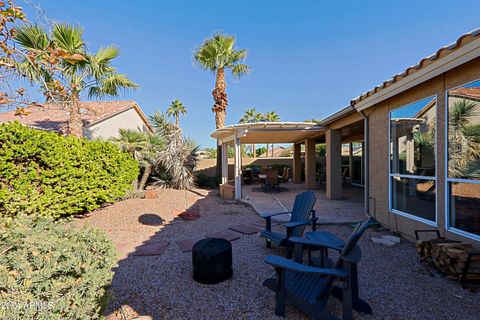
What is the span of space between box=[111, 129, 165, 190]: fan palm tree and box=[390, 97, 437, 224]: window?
32.6 feet

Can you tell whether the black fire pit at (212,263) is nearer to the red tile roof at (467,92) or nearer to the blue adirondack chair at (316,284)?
the blue adirondack chair at (316,284)

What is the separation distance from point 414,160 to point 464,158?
101cm

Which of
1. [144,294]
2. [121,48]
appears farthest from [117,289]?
[121,48]

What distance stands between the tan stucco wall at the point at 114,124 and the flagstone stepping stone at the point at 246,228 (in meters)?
10.6

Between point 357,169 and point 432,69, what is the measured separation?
35.6 ft

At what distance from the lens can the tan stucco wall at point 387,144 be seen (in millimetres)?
3569

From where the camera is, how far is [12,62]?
7.52 ft

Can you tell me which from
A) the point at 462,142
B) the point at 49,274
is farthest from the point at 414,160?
the point at 49,274

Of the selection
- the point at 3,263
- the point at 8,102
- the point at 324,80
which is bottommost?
the point at 3,263

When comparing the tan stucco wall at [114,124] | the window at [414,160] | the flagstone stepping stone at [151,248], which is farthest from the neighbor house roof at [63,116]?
the window at [414,160]

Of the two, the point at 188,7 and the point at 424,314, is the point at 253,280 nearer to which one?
the point at 424,314

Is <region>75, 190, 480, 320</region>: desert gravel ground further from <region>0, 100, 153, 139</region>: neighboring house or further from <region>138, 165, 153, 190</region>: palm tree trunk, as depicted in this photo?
<region>0, 100, 153, 139</region>: neighboring house

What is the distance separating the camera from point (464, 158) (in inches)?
139

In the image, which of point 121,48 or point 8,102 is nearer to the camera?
point 8,102
